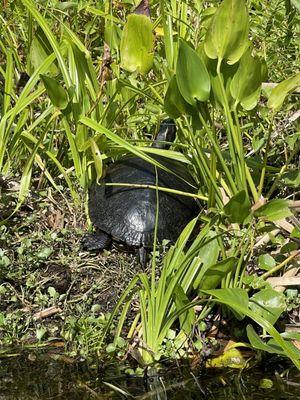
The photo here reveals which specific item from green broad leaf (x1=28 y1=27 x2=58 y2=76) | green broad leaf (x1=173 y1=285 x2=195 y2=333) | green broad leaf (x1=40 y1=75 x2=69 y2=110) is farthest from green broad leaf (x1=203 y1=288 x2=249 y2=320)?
green broad leaf (x1=28 y1=27 x2=58 y2=76)

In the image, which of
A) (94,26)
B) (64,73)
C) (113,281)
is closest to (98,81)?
(64,73)

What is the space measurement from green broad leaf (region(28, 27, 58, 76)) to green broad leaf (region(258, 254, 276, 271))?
1.48 meters

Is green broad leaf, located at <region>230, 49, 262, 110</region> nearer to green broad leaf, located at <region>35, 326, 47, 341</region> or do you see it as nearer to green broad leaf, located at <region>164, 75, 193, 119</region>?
green broad leaf, located at <region>164, 75, 193, 119</region>

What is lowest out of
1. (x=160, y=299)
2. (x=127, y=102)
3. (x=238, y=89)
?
(x=160, y=299)

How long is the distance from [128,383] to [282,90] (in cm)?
116

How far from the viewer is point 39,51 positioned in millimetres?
3508

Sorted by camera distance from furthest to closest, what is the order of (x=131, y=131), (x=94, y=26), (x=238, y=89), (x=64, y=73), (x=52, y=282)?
1. (x=94, y=26)
2. (x=131, y=131)
3. (x=64, y=73)
4. (x=52, y=282)
5. (x=238, y=89)

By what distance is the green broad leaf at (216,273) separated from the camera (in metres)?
2.41

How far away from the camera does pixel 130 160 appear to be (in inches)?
130

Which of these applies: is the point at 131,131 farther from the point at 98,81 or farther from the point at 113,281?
the point at 113,281

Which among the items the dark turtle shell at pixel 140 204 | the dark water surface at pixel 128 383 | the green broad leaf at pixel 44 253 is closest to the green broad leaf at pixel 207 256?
the dark water surface at pixel 128 383

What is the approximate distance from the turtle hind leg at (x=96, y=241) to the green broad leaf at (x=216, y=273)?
75 centimetres

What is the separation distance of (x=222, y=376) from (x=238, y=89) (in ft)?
3.40

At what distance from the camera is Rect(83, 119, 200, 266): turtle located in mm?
3098
